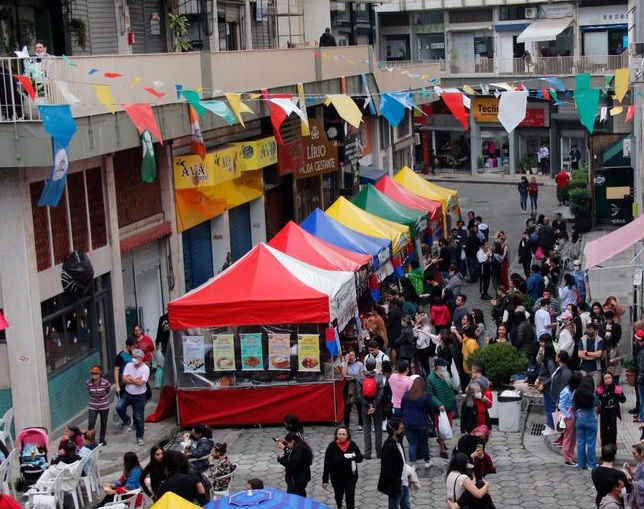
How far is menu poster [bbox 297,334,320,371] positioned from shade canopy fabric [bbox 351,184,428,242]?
9876 millimetres

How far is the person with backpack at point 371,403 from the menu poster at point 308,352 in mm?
1556

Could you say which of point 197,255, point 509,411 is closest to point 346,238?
point 197,255

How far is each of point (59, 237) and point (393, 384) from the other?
5946 millimetres

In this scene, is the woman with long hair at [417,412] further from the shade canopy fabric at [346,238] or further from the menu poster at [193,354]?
the shade canopy fabric at [346,238]

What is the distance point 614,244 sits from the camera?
1938cm

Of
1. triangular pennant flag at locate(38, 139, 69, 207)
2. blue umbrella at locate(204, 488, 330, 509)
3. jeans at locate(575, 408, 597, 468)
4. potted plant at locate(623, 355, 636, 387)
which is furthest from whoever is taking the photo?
potted plant at locate(623, 355, 636, 387)

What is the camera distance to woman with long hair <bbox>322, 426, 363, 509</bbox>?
508 inches

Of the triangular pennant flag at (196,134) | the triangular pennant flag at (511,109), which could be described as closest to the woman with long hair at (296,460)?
the triangular pennant flag at (511,109)

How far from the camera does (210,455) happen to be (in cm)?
1315

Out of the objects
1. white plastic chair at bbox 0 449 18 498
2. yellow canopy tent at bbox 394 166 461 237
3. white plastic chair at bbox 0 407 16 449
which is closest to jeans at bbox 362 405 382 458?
white plastic chair at bbox 0 449 18 498

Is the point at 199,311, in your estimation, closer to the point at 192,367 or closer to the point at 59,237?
the point at 192,367

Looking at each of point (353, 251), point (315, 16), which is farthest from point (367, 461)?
point (315, 16)

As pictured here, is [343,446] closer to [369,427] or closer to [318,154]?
[369,427]

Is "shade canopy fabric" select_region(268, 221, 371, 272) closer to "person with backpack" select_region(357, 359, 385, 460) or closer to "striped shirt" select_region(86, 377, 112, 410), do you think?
"person with backpack" select_region(357, 359, 385, 460)
